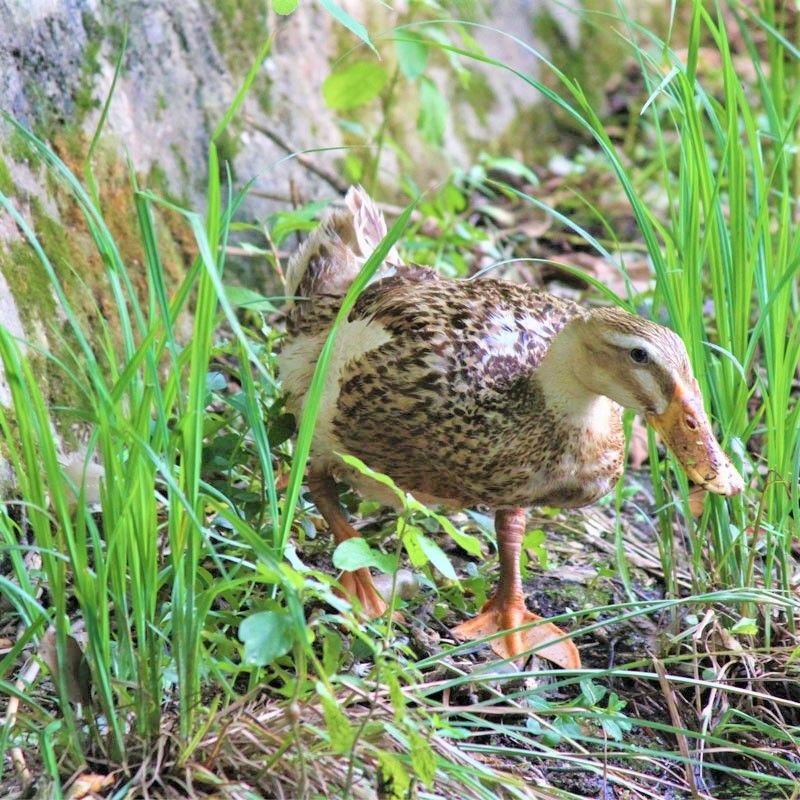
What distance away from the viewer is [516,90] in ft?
19.6

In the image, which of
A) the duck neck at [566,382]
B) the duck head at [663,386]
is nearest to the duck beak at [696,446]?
the duck head at [663,386]

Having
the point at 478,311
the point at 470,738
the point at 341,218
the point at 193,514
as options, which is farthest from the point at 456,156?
the point at 193,514

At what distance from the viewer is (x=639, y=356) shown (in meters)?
2.68

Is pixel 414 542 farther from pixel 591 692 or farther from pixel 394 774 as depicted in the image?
pixel 591 692

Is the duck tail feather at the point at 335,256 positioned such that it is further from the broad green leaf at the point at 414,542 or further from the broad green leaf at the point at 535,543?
the broad green leaf at the point at 414,542

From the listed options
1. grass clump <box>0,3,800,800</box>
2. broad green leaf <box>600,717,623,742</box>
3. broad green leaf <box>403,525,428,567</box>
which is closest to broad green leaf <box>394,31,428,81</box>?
grass clump <box>0,3,800,800</box>

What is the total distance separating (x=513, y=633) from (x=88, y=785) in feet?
4.03

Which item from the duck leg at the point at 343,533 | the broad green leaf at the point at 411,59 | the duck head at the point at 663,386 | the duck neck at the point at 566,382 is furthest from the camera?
the broad green leaf at the point at 411,59

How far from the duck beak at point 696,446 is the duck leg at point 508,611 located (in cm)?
55

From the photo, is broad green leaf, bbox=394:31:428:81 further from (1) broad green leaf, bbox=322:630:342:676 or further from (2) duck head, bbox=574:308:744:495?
Result: (1) broad green leaf, bbox=322:630:342:676

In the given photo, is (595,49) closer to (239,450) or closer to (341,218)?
(341,218)

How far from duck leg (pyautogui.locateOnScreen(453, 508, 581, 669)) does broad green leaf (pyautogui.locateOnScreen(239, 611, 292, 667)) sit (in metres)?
1.10

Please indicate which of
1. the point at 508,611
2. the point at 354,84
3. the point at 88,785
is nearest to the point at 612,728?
the point at 508,611

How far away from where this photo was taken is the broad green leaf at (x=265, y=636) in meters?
1.88
